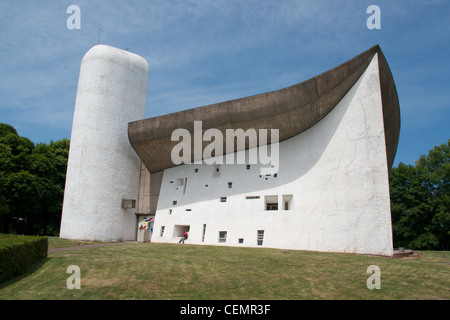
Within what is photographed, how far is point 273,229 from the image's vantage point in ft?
61.3

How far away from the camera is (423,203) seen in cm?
3170

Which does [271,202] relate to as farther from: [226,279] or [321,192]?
[226,279]

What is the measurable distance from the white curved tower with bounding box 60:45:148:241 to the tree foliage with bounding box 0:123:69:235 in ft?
19.5

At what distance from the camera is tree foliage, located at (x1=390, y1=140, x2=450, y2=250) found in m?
31.0

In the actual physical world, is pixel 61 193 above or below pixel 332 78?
below

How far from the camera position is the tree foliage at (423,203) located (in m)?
31.0

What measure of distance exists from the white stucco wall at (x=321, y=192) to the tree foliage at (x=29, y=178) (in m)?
13.6

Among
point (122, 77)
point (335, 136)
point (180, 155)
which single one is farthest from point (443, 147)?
point (122, 77)

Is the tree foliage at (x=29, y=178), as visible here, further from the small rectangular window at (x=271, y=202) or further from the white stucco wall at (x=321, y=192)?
the small rectangular window at (x=271, y=202)

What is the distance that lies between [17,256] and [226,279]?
605 cm

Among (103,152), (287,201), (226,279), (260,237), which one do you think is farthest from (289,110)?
(103,152)

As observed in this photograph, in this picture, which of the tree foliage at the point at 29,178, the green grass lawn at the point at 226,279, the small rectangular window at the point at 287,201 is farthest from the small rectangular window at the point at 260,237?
the tree foliage at the point at 29,178
